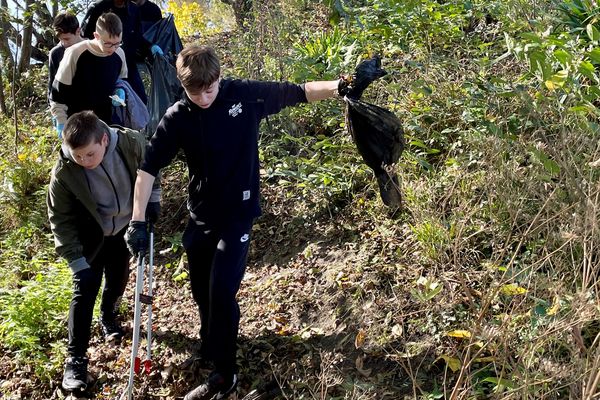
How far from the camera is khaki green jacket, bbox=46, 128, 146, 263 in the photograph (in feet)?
12.7

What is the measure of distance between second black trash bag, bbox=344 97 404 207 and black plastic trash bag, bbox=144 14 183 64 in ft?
10.5

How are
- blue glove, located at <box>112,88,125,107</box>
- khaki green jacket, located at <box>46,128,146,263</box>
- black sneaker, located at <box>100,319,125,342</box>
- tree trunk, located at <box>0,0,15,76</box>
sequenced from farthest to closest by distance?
tree trunk, located at <box>0,0,15,76</box>
blue glove, located at <box>112,88,125,107</box>
black sneaker, located at <box>100,319,125,342</box>
khaki green jacket, located at <box>46,128,146,263</box>

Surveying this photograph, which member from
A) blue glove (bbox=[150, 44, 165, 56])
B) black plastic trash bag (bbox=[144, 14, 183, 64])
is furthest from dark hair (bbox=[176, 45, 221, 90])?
black plastic trash bag (bbox=[144, 14, 183, 64])

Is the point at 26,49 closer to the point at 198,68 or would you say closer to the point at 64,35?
the point at 64,35

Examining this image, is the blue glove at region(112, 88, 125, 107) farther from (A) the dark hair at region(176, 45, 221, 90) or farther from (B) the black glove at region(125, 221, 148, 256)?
(A) the dark hair at region(176, 45, 221, 90)

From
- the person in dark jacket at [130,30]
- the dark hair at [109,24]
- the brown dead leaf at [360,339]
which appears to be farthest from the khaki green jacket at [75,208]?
the person in dark jacket at [130,30]

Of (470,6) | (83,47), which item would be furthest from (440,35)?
(83,47)

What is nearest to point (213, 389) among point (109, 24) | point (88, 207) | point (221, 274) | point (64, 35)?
point (221, 274)

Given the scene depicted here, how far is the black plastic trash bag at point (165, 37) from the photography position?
6.19 metres

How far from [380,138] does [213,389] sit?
182cm

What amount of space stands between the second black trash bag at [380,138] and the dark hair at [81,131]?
152 centimetres

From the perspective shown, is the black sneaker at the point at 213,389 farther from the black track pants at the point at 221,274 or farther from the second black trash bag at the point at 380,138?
the second black trash bag at the point at 380,138

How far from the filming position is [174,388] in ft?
13.5

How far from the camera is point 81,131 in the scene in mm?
3658
